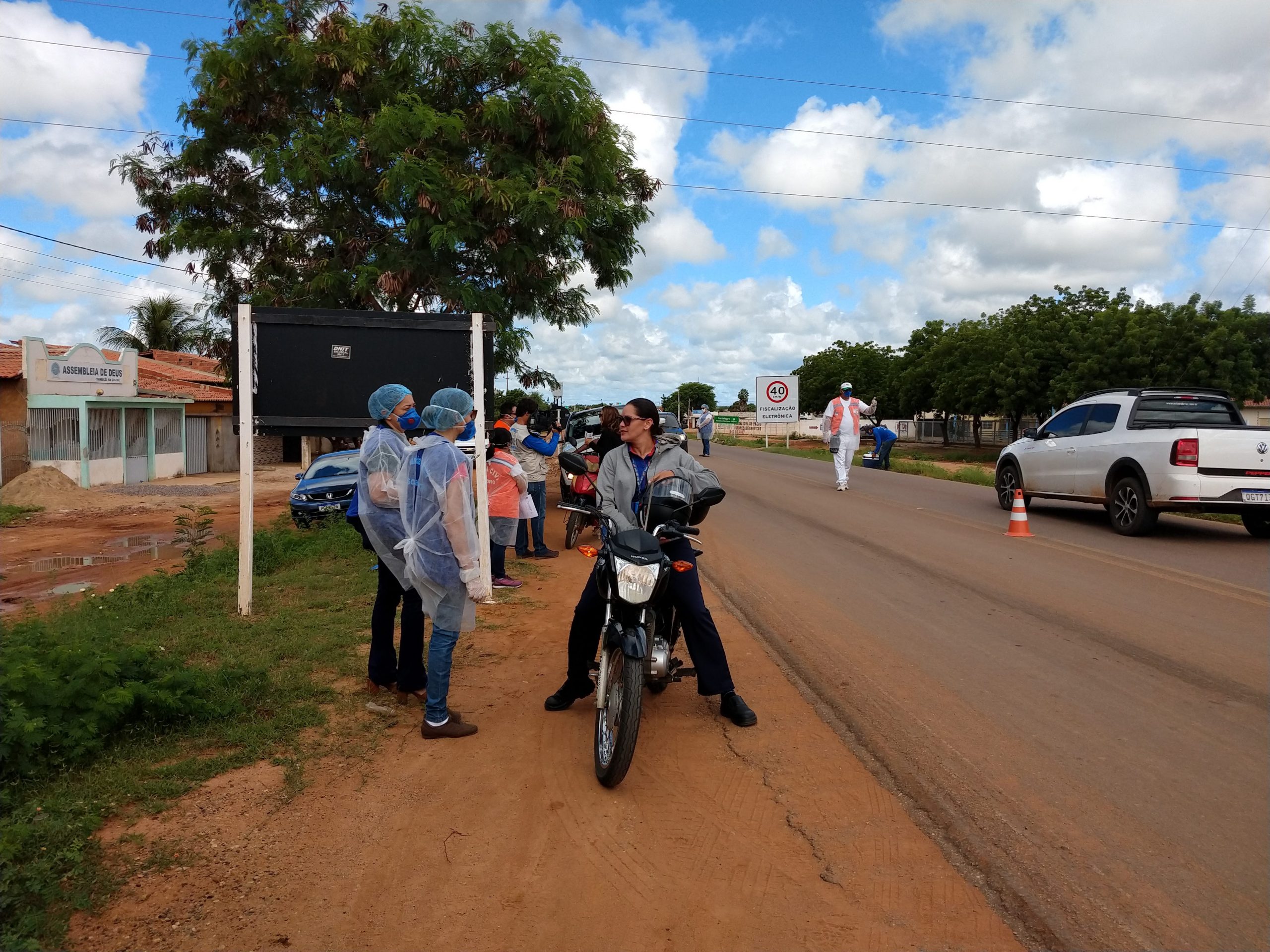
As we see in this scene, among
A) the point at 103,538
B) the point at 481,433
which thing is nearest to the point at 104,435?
the point at 103,538

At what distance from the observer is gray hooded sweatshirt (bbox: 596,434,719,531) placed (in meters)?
4.79

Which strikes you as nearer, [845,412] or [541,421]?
[541,421]

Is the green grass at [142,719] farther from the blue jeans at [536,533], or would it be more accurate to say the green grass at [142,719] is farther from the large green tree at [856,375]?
the large green tree at [856,375]

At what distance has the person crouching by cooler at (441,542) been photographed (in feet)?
15.6

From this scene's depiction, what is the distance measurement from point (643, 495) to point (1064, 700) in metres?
2.73

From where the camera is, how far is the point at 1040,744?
461cm

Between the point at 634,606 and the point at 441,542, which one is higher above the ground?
the point at 441,542

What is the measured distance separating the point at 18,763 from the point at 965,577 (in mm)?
7700

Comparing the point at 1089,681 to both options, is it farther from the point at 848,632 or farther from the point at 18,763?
the point at 18,763

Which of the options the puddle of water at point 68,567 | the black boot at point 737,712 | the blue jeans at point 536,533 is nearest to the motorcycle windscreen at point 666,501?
the black boot at point 737,712

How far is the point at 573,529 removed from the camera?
38.1ft

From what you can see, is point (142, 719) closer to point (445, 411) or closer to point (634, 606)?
point (445, 411)

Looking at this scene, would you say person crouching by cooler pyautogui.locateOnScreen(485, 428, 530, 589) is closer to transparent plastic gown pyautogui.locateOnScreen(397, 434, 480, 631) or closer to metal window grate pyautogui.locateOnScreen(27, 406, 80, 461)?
transparent plastic gown pyautogui.locateOnScreen(397, 434, 480, 631)

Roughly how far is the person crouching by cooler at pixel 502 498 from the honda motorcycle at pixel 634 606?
4.31m
